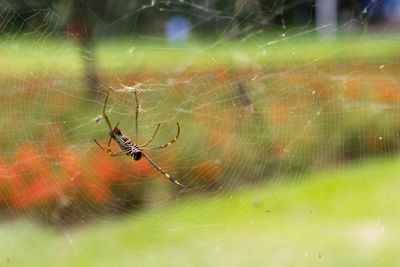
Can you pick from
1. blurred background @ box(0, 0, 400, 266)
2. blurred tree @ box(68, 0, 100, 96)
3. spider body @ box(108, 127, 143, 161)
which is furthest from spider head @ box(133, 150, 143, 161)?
blurred tree @ box(68, 0, 100, 96)

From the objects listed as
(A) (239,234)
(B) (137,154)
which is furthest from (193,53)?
(A) (239,234)

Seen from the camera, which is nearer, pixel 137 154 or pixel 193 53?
pixel 137 154

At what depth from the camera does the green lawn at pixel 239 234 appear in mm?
3043

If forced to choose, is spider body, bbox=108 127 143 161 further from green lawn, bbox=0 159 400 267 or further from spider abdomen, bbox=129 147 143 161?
green lawn, bbox=0 159 400 267

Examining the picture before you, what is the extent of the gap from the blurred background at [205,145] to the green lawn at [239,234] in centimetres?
1

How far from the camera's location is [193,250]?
3.21 meters

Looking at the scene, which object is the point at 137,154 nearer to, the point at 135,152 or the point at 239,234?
the point at 135,152

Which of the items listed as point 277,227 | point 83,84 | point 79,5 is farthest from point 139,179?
point 79,5

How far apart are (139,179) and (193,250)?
704mm

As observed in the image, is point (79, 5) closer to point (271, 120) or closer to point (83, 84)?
point (83, 84)

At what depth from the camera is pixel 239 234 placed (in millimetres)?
3158

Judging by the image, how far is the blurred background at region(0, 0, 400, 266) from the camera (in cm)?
248

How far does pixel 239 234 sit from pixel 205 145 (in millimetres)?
708

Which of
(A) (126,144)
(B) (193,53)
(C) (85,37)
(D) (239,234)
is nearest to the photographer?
(A) (126,144)
